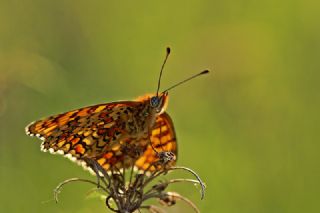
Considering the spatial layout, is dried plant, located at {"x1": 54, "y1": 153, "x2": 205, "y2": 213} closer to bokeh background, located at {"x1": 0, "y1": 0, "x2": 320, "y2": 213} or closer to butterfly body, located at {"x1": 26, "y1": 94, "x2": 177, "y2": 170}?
butterfly body, located at {"x1": 26, "y1": 94, "x2": 177, "y2": 170}

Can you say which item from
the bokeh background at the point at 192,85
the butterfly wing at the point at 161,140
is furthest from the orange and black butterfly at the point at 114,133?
the bokeh background at the point at 192,85

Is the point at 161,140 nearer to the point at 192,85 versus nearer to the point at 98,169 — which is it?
the point at 98,169

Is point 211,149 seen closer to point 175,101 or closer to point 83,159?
point 175,101

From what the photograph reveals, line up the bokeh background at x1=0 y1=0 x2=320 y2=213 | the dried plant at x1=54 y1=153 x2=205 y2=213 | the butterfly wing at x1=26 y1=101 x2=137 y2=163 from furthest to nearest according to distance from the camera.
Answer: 1. the bokeh background at x1=0 y1=0 x2=320 y2=213
2. the butterfly wing at x1=26 y1=101 x2=137 y2=163
3. the dried plant at x1=54 y1=153 x2=205 y2=213

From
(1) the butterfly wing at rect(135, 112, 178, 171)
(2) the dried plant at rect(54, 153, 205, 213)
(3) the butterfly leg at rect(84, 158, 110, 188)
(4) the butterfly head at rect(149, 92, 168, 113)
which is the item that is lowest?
(2) the dried plant at rect(54, 153, 205, 213)

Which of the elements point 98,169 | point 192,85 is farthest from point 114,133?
point 192,85

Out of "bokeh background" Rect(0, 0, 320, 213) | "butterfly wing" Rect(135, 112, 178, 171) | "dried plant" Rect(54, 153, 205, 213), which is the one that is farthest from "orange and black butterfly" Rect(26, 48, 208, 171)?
"bokeh background" Rect(0, 0, 320, 213)

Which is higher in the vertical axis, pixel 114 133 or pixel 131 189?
pixel 114 133
